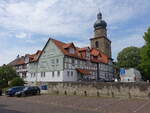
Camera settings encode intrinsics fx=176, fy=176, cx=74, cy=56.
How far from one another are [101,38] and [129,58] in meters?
13.2

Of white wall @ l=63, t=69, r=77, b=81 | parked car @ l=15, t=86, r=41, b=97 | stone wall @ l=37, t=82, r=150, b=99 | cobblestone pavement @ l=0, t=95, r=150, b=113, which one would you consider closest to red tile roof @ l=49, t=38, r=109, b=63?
white wall @ l=63, t=69, r=77, b=81

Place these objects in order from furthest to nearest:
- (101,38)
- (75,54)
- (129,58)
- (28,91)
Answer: (101,38) → (129,58) → (75,54) → (28,91)

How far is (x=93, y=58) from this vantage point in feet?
172

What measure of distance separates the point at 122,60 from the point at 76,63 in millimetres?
18496

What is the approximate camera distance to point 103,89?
2303 cm

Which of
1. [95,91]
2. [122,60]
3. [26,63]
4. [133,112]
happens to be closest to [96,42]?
[122,60]

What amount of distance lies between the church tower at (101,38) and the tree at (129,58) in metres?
7.96

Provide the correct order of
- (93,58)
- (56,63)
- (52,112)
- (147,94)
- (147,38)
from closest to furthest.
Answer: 1. (52,112)
2. (147,94)
3. (147,38)
4. (56,63)
5. (93,58)

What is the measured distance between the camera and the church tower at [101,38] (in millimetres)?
62603

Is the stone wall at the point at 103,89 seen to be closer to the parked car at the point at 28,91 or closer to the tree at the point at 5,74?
the parked car at the point at 28,91

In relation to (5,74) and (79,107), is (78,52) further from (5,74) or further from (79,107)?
(79,107)

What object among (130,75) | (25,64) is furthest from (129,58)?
(25,64)

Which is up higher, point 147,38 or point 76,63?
point 147,38

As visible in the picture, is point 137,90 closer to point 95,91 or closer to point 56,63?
point 95,91
